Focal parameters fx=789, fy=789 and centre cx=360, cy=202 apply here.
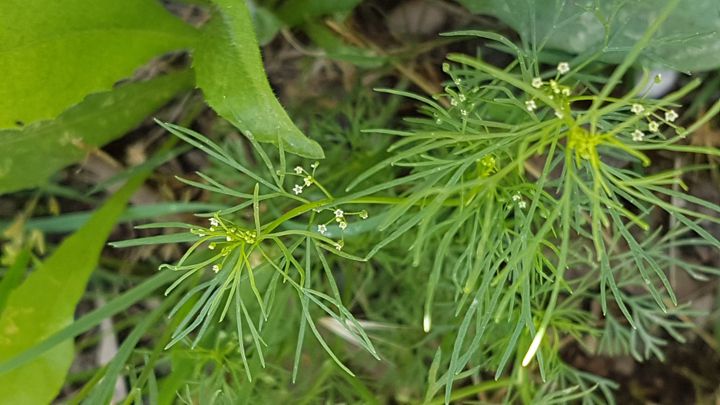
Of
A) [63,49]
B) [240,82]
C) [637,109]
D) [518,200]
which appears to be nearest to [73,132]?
[63,49]

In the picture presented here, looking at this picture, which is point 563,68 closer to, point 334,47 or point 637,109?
point 637,109

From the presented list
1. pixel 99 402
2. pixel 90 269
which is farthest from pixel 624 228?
pixel 90 269

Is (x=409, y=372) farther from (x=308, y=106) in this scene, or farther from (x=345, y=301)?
(x=308, y=106)

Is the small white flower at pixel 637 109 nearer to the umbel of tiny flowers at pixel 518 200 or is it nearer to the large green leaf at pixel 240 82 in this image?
the umbel of tiny flowers at pixel 518 200

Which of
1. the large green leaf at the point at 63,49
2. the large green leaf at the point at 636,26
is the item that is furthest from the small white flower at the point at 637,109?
the large green leaf at the point at 63,49

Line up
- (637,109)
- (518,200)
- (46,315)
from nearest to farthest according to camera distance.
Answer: (637,109), (518,200), (46,315)
